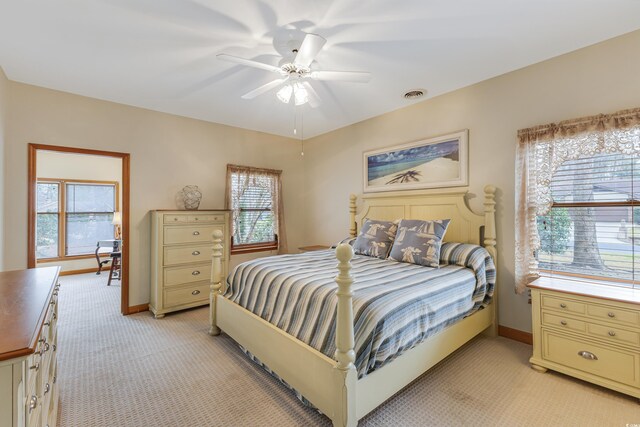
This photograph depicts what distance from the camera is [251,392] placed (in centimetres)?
203

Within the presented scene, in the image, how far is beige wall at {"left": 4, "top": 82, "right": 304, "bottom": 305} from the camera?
2.98 meters

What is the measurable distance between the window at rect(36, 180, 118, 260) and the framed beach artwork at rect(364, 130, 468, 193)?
6.00 meters

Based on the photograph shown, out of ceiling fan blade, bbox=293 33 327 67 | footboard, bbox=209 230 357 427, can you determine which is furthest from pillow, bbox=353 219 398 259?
ceiling fan blade, bbox=293 33 327 67

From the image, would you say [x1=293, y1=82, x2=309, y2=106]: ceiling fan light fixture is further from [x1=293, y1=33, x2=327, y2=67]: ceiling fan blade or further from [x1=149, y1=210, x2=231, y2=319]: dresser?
[x1=149, y1=210, x2=231, y2=319]: dresser

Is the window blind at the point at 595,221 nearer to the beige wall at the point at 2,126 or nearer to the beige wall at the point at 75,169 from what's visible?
the beige wall at the point at 2,126

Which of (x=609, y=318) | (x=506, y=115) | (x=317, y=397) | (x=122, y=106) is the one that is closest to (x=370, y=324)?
(x=317, y=397)

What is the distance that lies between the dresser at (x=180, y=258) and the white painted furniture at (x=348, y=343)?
3.13 feet

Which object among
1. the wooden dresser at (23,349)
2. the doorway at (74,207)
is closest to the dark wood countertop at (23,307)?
the wooden dresser at (23,349)

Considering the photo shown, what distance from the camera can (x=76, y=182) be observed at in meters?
6.03

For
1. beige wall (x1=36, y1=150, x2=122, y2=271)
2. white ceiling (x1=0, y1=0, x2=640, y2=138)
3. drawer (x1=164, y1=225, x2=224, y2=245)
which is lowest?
drawer (x1=164, y1=225, x2=224, y2=245)

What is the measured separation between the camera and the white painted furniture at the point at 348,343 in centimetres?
155

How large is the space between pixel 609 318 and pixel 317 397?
210 centimetres

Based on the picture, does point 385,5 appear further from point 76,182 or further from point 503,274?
point 76,182

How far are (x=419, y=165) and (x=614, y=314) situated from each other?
2226 millimetres
